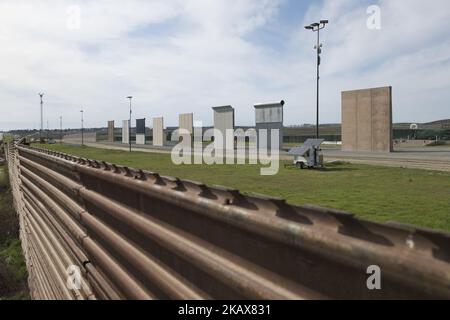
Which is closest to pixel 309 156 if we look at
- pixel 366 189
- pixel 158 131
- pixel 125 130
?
pixel 366 189

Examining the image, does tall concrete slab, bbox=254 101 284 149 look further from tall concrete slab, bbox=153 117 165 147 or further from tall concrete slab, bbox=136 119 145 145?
tall concrete slab, bbox=136 119 145 145

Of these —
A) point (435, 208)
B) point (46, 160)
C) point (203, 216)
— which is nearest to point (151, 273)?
point (203, 216)

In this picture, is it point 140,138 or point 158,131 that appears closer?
point 158,131

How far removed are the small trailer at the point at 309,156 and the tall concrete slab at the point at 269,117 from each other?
10261mm

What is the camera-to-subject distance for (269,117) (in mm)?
36469

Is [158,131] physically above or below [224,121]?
below

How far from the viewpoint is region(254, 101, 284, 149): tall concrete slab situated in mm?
35375


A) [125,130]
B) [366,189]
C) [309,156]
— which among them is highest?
[125,130]

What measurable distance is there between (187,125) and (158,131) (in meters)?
10.3

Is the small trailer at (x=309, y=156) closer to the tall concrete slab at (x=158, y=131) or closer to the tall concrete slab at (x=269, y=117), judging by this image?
the tall concrete slab at (x=269, y=117)

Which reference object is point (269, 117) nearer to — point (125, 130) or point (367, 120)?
point (367, 120)

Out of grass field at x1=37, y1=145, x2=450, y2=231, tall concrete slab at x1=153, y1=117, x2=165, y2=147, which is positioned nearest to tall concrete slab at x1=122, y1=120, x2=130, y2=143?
tall concrete slab at x1=153, y1=117, x2=165, y2=147

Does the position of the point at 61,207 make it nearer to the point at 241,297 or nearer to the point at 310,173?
the point at 241,297

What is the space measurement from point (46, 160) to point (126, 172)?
15.5 feet
